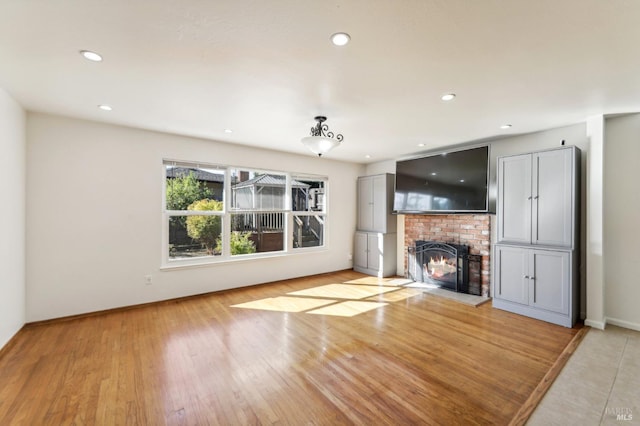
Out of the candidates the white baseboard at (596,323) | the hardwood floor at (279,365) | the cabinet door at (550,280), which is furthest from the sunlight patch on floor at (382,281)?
the white baseboard at (596,323)

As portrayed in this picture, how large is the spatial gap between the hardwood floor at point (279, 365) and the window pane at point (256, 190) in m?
1.87

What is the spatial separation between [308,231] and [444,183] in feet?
9.36

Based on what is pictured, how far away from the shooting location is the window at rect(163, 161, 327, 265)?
4.30m

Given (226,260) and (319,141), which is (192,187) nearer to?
(226,260)

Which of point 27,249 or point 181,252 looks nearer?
point 27,249

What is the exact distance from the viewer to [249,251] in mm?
5066

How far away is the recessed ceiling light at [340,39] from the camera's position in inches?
70.6

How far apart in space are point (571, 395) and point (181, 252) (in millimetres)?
4790

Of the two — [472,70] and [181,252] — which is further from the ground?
[472,70]

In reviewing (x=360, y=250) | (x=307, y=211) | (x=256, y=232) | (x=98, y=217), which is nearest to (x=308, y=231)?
(x=307, y=211)

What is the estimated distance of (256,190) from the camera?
5.09 metres

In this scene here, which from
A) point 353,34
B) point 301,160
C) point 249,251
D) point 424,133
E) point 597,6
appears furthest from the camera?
point 301,160

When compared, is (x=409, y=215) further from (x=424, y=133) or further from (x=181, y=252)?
(x=181, y=252)

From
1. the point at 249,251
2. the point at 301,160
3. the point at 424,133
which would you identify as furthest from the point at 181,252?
the point at 424,133
